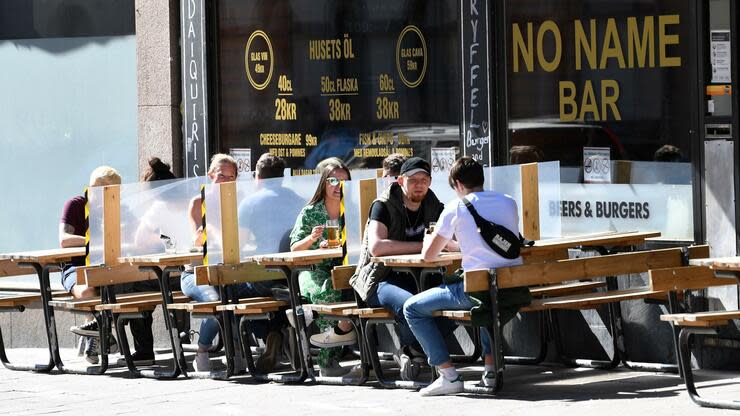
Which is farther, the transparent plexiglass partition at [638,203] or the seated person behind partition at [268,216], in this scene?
the seated person behind partition at [268,216]

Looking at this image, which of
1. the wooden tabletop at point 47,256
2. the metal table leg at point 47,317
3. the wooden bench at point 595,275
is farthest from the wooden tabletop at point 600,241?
the metal table leg at point 47,317

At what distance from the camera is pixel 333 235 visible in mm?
10055

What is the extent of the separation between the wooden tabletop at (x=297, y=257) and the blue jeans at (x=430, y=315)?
0.92m

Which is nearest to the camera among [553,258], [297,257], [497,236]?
[497,236]

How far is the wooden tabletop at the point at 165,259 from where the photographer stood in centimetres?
1027

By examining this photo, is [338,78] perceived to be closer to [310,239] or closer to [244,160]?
[244,160]

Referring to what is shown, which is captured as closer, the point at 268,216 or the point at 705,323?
the point at 705,323

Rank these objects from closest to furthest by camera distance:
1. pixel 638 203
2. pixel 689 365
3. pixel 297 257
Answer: pixel 689 365 → pixel 297 257 → pixel 638 203

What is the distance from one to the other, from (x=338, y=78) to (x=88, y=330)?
113 inches

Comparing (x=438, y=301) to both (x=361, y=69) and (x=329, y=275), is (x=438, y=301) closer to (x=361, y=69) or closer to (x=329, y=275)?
(x=329, y=275)

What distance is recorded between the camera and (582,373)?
974 centimetres

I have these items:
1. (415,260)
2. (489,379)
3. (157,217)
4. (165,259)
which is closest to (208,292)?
(165,259)

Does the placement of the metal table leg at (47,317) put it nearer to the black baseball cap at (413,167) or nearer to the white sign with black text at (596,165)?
the black baseball cap at (413,167)

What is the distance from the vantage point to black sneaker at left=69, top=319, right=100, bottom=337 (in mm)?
10906
